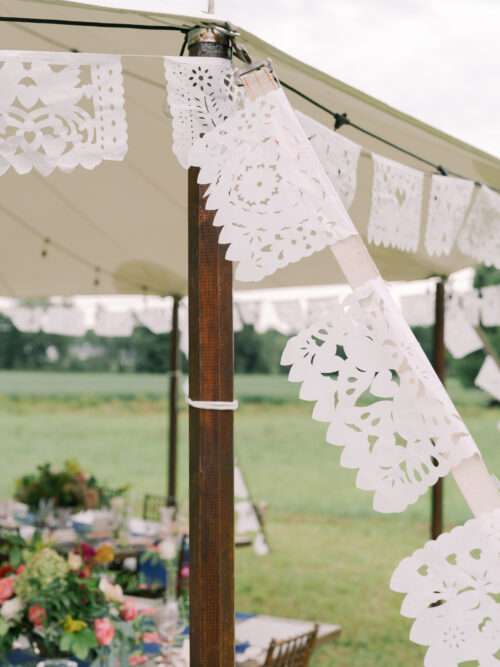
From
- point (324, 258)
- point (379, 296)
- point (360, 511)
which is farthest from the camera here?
point (360, 511)

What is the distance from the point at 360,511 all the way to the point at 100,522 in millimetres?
8016

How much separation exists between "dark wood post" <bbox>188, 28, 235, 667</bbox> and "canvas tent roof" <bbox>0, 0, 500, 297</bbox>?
26.4 inches

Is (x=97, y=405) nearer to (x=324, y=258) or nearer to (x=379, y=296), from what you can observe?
(x=324, y=258)

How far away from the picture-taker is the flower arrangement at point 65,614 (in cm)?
336

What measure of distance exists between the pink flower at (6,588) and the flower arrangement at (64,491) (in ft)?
11.6

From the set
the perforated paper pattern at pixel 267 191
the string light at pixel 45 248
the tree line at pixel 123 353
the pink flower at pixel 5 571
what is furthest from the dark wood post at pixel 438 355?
the tree line at pixel 123 353

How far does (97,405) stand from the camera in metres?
24.0

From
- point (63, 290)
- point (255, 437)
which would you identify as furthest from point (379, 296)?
point (255, 437)

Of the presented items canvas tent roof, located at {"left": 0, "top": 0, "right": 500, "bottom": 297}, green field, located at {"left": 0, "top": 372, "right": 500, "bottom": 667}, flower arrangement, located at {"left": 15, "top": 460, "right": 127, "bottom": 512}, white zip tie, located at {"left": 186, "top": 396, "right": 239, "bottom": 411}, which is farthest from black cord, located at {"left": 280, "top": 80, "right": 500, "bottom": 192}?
flower arrangement, located at {"left": 15, "top": 460, "right": 127, "bottom": 512}

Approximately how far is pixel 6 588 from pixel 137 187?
2603 mm

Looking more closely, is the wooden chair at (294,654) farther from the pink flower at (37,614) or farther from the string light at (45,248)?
the string light at (45,248)

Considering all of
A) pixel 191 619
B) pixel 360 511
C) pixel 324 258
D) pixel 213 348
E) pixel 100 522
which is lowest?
pixel 360 511

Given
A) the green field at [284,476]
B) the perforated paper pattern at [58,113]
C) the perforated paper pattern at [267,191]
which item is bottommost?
the green field at [284,476]

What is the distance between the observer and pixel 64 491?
715 centimetres
